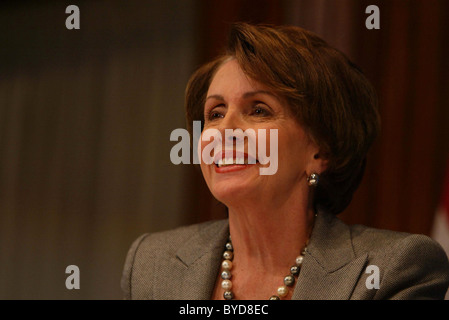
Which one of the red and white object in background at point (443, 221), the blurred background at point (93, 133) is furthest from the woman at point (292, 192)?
the blurred background at point (93, 133)

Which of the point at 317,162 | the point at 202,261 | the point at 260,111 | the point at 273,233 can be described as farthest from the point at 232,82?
the point at 202,261

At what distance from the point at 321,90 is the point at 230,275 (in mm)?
647

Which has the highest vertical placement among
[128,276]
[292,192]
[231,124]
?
[231,124]

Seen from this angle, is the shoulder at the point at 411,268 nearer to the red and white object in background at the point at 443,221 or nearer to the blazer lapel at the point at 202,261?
the red and white object in background at the point at 443,221

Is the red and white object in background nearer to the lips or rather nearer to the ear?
the ear

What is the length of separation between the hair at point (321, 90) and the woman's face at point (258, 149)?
4 centimetres

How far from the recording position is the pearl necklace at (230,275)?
1445mm

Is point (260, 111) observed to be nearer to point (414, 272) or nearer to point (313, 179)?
point (313, 179)

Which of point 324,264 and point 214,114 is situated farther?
point 214,114

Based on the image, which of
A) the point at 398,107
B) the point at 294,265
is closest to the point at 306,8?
the point at 398,107

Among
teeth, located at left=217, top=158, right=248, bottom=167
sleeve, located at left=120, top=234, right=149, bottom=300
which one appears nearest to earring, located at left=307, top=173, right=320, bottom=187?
teeth, located at left=217, top=158, right=248, bottom=167

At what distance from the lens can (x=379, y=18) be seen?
1.69 metres

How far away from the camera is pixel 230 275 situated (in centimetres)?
155
